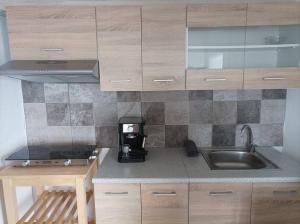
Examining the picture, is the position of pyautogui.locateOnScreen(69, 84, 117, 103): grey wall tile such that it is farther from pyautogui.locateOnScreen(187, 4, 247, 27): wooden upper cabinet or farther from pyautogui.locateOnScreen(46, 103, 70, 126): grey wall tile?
pyautogui.locateOnScreen(187, 4, 247, 27): wooden upper cabinet

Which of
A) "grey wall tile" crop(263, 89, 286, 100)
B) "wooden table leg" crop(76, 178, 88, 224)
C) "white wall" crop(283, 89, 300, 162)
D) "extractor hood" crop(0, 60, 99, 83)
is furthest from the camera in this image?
"grey wall tile" crop(263, 89, 286, 100)

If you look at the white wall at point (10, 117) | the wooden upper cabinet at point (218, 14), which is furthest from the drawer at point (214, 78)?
the white wall at point (10, 117)

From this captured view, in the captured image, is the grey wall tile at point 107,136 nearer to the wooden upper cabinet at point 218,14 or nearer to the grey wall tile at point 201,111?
the grey wall tile at point 201,111

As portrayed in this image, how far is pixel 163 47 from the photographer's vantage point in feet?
5.11

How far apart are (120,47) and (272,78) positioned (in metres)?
1.10

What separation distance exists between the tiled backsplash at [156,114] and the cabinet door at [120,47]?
1.14ft

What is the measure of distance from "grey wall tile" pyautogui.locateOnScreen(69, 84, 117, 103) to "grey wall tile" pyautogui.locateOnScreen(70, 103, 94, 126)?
0.15 feet

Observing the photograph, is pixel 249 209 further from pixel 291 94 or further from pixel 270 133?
pixel 291 94

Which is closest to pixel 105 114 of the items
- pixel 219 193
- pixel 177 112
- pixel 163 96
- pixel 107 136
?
pixel 107 136

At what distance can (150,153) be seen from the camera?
1.88m

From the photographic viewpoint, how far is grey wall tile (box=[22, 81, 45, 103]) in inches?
75.6

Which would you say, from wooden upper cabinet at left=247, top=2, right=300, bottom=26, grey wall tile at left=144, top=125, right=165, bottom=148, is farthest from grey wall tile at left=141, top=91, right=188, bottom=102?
wooden upper cabinet at left=247, top=2, right=300, bottom=26

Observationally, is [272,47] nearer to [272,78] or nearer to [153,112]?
[272,78]

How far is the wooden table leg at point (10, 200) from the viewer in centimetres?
150
